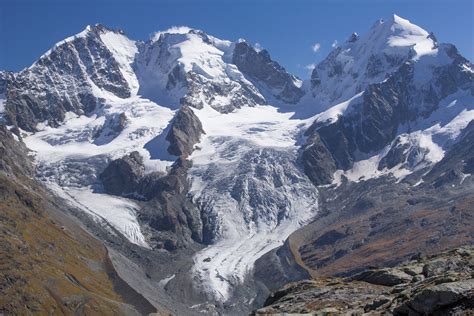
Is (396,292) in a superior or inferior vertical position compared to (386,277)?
inferior

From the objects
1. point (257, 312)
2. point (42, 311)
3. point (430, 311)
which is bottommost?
point (430, 311)

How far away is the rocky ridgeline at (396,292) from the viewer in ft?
110

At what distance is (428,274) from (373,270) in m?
9.20

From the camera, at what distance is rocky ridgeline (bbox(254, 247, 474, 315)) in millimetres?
33500

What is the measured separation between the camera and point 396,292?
44.2 m

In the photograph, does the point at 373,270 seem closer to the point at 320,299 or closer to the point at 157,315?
the point at 320,299

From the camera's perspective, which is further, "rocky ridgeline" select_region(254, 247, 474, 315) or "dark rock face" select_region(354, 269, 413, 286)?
"dark rock face" select_region(354, 269, 413, 286)

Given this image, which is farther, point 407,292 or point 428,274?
point 428,274

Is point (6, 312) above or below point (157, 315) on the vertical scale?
above

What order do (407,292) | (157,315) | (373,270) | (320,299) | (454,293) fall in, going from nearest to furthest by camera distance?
(454,293)
(407,292)
(320,299)
(373,270)
(157,315)

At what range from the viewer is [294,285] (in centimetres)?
6138

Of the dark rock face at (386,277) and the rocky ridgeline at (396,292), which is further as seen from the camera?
the dark rock face at (386,277)

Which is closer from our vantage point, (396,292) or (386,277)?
(396,292)

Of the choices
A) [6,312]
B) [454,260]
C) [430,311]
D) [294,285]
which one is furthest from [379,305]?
[6,312]
